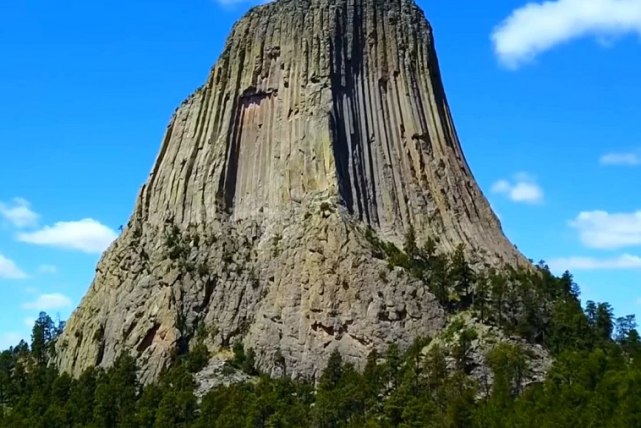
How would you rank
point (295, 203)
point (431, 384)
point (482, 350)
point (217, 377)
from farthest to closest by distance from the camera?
1. point (295, 203)
2. point (217, 377)
3. point (482, 350)
4. point (431, 384)

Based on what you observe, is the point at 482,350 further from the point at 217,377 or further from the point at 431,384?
the point at 217,377

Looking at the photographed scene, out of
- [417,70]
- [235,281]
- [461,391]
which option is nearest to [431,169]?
[417,70]

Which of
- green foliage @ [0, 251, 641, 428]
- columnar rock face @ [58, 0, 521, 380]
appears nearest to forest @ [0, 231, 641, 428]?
green foliage @ [0, 251, 641, 428]

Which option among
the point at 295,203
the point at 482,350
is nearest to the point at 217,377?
the point at 295,203

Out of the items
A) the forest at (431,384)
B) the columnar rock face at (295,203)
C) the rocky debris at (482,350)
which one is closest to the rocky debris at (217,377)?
the forest at (431,384)

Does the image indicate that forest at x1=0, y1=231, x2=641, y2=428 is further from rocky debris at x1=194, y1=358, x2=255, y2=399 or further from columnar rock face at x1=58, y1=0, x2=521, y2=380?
columnar rock face at x1=58, y1=0, x2=521, y2=380

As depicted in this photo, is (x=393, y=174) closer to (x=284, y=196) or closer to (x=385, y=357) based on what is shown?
(x=284, y=196)

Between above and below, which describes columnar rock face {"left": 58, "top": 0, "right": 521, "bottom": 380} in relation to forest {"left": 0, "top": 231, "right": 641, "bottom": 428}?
above
